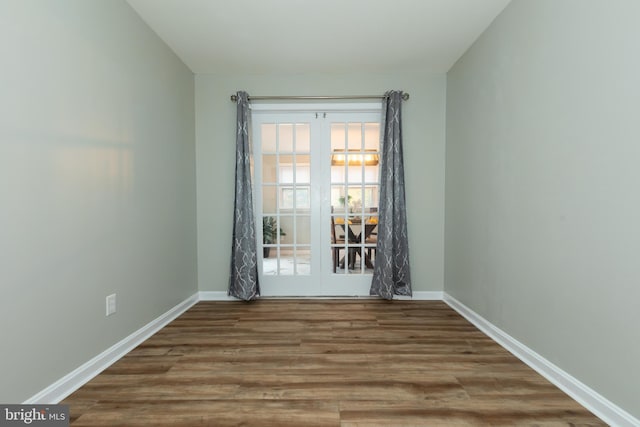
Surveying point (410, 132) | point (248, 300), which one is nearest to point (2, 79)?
point (248, 300)

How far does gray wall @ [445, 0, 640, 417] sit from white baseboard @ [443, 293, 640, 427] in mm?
38

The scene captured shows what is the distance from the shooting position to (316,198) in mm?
3596

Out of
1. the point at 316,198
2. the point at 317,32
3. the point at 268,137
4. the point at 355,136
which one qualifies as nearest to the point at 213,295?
the point at 316,198

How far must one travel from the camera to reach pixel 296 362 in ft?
6.95

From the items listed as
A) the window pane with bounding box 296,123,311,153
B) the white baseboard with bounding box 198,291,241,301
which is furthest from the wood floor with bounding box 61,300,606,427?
the window pane with bounding box 296,123,311,153

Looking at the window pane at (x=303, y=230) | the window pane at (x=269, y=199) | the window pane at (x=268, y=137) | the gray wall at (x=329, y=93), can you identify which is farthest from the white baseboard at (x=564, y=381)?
the window pane at (x=268, y=137)

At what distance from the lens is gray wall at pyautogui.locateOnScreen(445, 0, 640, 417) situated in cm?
145

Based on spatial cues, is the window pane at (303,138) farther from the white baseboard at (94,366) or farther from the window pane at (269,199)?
the white baseboard at (94,366)

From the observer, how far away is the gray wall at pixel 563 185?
1.45m

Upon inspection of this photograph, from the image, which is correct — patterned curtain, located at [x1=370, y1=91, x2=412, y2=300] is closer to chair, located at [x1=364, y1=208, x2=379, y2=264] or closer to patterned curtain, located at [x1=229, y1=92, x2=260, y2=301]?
chair, located at [x1=364, y1=208, x2=379, y2=264]

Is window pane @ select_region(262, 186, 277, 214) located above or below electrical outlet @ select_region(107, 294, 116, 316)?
above

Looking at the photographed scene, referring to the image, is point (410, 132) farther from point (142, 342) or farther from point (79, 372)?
point (79, 372)

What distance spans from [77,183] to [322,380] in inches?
71.5

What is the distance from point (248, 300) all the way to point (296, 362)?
57.9 inches
